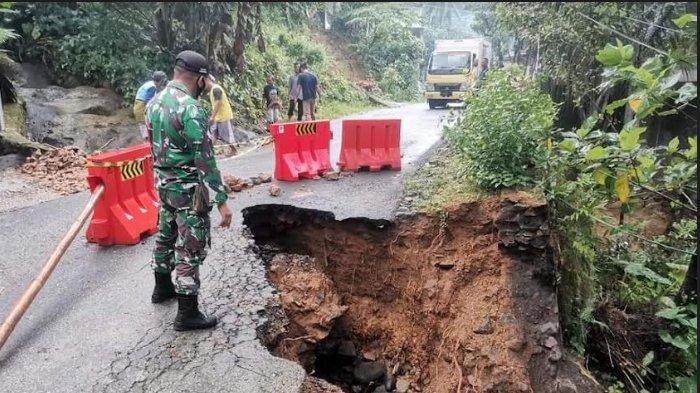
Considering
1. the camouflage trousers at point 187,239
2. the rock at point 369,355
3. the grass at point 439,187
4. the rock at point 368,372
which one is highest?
the camouflage trousers at point 187,239

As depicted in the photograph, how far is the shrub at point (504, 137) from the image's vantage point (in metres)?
4.94

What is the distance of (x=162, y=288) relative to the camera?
387cm

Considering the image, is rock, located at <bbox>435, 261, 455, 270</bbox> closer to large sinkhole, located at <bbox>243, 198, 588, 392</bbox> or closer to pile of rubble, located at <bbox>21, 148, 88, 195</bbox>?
large sinkhole, located at <bbox>243, 198, 588, 392</bbox>

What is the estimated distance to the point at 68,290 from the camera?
4172 millimetres

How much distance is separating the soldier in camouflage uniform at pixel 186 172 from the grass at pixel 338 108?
1507 centimetres

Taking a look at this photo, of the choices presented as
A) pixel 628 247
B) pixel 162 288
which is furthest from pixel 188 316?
pixel 628 247

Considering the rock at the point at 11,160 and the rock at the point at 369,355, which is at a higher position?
the rock at the point at 11,160

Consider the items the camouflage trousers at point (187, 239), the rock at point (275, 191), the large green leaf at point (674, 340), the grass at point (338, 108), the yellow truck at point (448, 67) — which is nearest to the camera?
the camouflage trousers at point (187, 239)

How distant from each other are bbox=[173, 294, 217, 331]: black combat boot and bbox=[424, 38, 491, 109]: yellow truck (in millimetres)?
17523

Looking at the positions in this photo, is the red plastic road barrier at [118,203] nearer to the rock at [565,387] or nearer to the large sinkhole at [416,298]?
the large sinkhole at [416,298]

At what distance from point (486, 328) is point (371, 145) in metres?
4.01

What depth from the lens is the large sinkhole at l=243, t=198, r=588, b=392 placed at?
4.09 meters

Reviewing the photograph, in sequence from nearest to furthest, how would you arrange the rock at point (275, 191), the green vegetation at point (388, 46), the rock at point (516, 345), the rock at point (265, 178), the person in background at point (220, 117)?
the rock at point (516, 345) → the rock at point (275, 191) → the rock at point (265, 178) → the person in background at point (220, 117) → the green vegetation at point (388, 46)

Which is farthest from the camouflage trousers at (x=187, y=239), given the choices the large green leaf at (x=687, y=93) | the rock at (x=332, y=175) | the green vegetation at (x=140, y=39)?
the green vegetation at (x=140, y=39)
